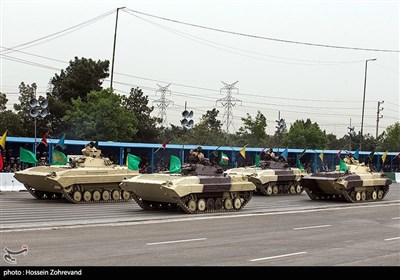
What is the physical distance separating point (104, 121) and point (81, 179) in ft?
72.8

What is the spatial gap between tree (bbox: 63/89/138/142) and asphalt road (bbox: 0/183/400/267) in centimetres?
2354

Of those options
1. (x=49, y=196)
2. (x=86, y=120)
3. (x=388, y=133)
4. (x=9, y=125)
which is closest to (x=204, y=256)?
(x=49, y=196)

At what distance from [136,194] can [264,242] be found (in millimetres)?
9406

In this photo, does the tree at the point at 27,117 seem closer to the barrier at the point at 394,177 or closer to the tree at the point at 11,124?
the tree at the point at 11,124

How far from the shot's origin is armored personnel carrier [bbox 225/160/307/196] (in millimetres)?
34688

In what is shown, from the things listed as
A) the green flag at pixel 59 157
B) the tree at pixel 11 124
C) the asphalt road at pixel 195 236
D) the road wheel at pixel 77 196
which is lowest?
the road wheel at pixel 77 196

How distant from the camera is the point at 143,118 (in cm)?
7100

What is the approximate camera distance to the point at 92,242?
14.2 meters

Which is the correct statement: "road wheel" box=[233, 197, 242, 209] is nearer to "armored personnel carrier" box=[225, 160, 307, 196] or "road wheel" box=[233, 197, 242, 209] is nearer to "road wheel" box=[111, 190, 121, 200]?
"road wheel" box=[111, 190, 121, 200]

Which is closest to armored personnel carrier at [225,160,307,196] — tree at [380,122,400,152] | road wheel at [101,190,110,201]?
road wheel at [101,190,110,201]

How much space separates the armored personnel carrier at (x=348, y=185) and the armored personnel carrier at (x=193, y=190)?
637 centimetres

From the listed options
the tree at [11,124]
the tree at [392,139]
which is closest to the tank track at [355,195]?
the tree at [11,124]

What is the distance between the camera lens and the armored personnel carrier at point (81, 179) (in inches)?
1064

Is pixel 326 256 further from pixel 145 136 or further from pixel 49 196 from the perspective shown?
pixel 145 136
